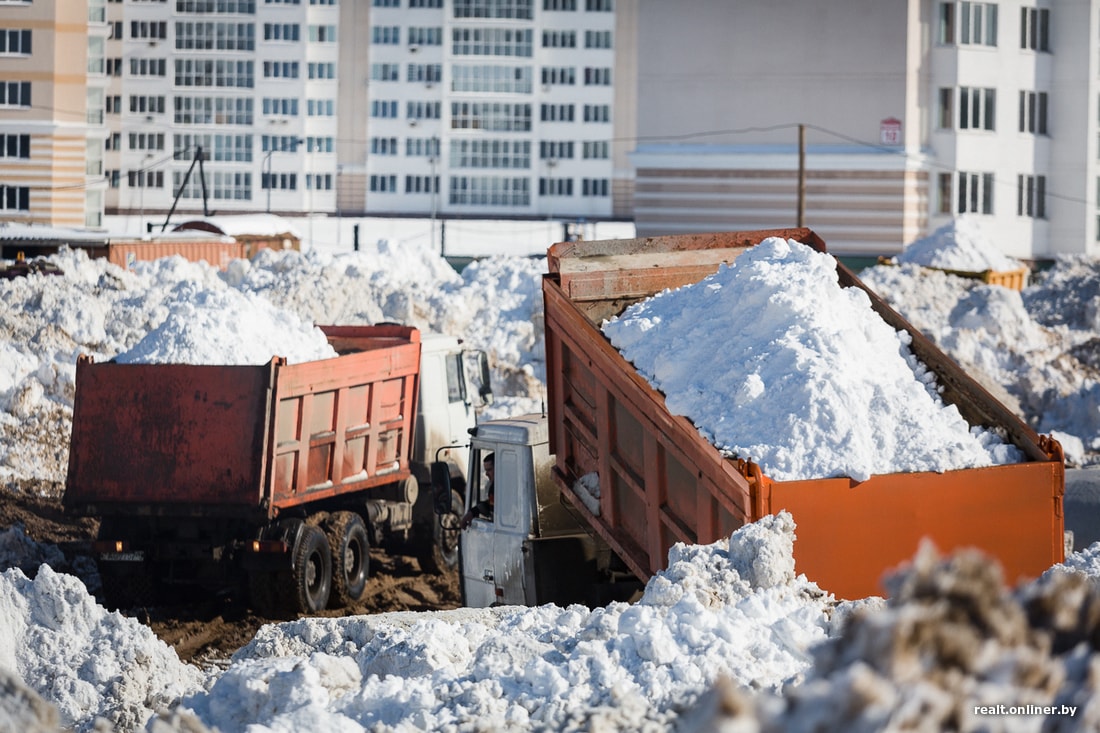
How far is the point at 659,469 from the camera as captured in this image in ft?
27.7

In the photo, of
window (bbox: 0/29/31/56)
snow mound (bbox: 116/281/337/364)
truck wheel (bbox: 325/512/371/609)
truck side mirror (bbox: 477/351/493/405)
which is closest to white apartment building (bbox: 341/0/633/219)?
window (bbox: 0/29/31/56)

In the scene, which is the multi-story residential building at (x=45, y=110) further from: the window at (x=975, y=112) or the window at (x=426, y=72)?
the window at (x=975, y=112)

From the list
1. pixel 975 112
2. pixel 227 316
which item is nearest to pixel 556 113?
pixel 975 112

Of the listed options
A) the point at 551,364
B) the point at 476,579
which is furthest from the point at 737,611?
the point at 476,579

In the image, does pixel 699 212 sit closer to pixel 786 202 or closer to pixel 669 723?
pixel 786 202

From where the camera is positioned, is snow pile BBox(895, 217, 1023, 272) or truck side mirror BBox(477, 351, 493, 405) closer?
truck side mirror BBox(477, 351, 493, 405)

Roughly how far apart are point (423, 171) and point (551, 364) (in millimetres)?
75759

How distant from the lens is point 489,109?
85688 millimetres

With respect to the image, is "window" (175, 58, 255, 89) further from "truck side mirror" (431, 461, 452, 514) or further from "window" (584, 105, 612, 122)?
"truck side mirror" (431, 461, 452, 514)

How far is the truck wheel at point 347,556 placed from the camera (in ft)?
43.3

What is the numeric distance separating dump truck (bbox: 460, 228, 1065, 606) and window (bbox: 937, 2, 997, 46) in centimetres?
3968

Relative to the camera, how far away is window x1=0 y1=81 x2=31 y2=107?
206ft

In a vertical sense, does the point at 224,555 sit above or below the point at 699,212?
below

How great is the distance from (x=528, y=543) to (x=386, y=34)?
78907 mm
